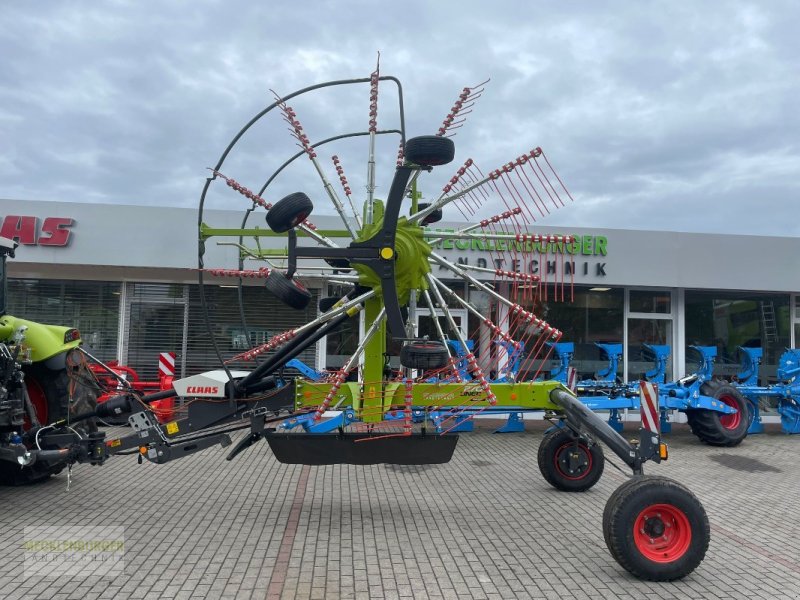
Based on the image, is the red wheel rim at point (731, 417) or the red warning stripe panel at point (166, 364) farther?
the red warning stripe panel at point (166, 364)

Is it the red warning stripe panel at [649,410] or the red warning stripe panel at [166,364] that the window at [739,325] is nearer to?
the red warning stripe panel at [649,410]

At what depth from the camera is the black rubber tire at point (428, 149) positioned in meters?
4.64

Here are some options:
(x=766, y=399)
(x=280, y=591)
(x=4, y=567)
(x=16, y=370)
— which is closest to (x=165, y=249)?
(x=16, y=370)

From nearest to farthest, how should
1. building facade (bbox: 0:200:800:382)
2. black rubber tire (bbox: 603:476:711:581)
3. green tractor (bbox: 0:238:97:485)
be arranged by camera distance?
black rubber tire (bbox: 603:476:711:581) → green tractor (bbox: 0:238:97:485) → building facade (bbox: 0:200:800:382)

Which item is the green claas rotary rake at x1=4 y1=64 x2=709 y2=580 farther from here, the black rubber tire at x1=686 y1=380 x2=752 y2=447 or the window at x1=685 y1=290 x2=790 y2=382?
the window at x1=685 y1=290 x2=790 y2=382

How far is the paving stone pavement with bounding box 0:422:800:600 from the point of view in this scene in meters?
4.34

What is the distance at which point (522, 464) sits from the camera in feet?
28.1

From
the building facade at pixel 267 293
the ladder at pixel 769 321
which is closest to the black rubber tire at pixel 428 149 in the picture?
the building facade at pixel 267 293

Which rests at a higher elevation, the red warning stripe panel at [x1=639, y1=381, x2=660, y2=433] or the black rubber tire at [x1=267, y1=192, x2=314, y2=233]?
the black rubber tire at [x1=267, y1=192, x2=314, y2=233]

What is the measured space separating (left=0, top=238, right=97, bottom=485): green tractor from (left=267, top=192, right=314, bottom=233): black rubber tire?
2.74 m
